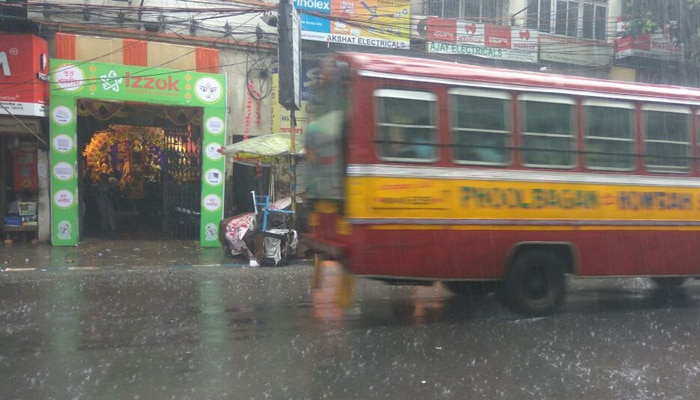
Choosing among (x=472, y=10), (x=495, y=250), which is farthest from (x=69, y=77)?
(x=472, y=10)

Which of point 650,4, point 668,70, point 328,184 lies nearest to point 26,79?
point 328,184

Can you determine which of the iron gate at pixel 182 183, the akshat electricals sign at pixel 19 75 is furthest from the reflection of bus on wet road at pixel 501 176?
the iron gate at pixel 182 183

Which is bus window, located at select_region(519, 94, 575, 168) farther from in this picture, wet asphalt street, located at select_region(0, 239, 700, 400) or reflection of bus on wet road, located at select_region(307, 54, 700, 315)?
wet asphalt street, located at select_region(0, 239, 700, 400)

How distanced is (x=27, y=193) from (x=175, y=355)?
10587 millimetres

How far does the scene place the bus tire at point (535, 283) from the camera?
21.5 feet

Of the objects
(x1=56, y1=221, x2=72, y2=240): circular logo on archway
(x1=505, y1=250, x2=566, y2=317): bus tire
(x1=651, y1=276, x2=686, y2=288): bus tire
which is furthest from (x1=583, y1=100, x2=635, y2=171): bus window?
(x1=56, y1=221, x2=72, y2=240): circular logo on archway

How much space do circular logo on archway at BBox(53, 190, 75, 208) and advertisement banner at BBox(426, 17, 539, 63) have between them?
A: 1047 cm

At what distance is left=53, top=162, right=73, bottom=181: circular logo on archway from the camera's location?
12.8m

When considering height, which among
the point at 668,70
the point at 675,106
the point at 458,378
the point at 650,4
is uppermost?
the point at 650,4

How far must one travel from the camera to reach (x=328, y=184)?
6.26 meters

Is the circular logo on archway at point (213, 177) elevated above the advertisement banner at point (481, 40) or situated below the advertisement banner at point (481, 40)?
below

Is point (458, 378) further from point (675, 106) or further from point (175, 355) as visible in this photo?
point (675, 106)

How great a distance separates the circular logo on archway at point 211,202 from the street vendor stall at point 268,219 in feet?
3.78

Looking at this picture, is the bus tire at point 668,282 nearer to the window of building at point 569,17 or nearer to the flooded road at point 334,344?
the flooded road at point 334,344
